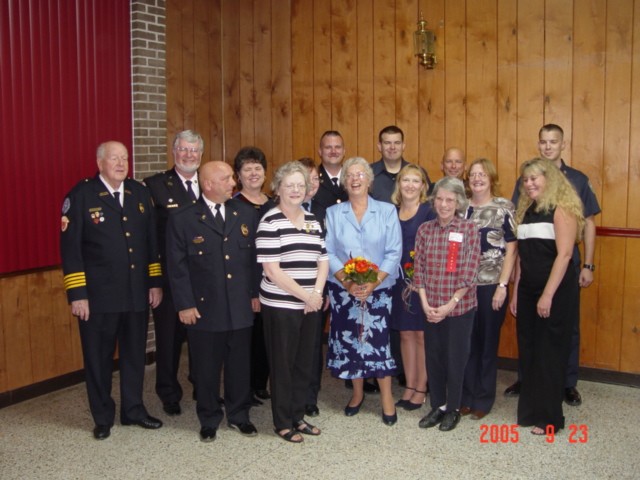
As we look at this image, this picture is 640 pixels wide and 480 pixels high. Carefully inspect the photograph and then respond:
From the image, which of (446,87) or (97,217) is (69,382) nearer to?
(97,217)

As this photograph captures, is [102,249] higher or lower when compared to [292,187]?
lower

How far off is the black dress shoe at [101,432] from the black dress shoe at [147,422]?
0.50 ft

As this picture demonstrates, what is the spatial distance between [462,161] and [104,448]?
2848 mm

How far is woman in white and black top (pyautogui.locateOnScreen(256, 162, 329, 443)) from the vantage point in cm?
393

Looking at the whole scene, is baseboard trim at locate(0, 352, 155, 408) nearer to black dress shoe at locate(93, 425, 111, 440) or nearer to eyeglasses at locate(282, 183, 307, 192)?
black dress shoe at locate(93, 425, 111, 440)

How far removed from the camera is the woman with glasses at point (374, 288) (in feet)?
14.1

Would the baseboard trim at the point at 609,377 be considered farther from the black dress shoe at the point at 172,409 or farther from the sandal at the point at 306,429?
the black dress shoe at the point at 172,409

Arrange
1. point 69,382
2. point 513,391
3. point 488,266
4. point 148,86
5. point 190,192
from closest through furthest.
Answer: point 488,266 → point 190,192 → point 513,391 → point 69,382 → point 148,86

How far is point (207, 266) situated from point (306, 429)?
1.10m

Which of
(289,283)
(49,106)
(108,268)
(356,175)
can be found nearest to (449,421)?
(289,283)

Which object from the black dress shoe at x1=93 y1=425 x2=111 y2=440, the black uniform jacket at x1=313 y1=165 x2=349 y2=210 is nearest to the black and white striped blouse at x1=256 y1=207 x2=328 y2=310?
the black uniform jacket at x1=313 y1=165 x2=349 y2=210

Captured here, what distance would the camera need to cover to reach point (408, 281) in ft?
14.7

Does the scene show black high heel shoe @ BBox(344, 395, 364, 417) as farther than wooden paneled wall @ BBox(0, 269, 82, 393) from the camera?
No

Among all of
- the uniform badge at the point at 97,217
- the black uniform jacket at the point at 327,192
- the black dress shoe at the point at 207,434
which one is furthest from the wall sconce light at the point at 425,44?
the black dress shoe at the point at 207,434
